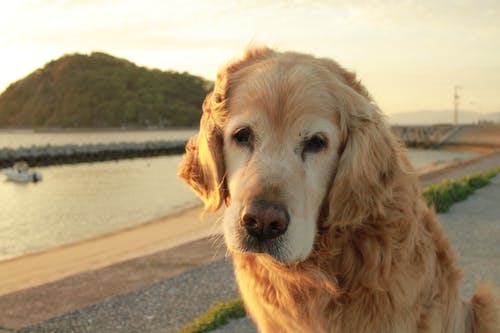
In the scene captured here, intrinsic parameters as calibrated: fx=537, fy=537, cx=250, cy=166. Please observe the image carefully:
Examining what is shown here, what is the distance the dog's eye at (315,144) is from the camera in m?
2.99

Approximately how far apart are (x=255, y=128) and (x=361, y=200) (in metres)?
0.70

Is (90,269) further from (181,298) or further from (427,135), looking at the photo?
(427,135)

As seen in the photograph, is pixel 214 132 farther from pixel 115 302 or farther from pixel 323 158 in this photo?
pixel 115 302

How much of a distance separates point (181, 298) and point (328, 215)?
413cm

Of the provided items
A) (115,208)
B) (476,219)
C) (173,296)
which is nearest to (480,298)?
(173,296)

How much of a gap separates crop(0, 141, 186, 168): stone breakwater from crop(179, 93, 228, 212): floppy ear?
182 feet

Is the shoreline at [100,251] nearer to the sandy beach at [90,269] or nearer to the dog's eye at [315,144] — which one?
the sandy beach at [90,269]

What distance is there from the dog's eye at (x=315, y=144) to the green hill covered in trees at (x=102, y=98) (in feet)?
514

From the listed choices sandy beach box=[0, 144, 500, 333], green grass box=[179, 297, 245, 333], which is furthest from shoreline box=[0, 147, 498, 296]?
green grass box=[179, 297, 245, 333]

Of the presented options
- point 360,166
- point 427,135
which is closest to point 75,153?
point 427,135

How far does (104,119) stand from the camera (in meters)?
155

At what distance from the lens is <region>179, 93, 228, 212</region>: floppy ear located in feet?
10.9

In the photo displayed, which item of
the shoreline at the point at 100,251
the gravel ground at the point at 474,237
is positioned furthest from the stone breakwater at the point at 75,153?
the gravel ground at the point at 474,237

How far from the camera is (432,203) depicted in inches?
158
